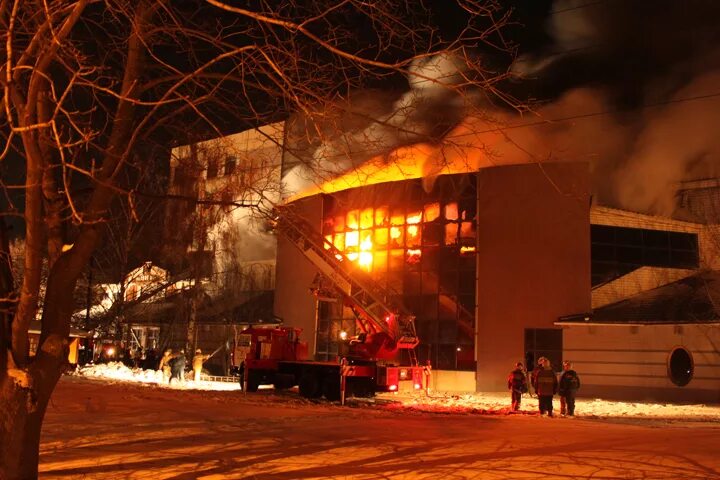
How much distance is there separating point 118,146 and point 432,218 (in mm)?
21811

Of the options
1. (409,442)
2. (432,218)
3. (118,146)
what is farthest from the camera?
(432,218)

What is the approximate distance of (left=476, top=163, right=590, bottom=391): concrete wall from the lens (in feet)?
82.4

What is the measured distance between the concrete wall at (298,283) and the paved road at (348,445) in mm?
14616

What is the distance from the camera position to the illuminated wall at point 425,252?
89.1 ft

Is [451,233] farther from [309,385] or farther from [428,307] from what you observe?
[309,385]

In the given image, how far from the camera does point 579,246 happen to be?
25.2 meters

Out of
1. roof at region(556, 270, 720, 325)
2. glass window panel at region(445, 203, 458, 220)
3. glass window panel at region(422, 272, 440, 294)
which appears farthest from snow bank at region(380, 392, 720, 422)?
glass window panel at region(445, 203, 458, 220)

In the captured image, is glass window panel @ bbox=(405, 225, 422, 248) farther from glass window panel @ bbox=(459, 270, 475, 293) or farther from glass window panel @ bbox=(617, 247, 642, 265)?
glass window panel @ bbox=(617, 247, 642, 265)

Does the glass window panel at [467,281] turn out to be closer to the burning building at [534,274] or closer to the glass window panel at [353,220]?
the burning building at [534,274]

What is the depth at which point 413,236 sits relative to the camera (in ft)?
94.6

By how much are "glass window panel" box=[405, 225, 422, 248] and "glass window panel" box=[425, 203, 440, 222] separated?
60 cm

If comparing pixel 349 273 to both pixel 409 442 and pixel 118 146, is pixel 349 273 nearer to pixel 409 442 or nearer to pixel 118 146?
pixel 409 442

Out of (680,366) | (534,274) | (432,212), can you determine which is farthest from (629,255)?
(432,212)

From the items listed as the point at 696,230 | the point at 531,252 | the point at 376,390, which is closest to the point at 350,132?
the point at 376,390
